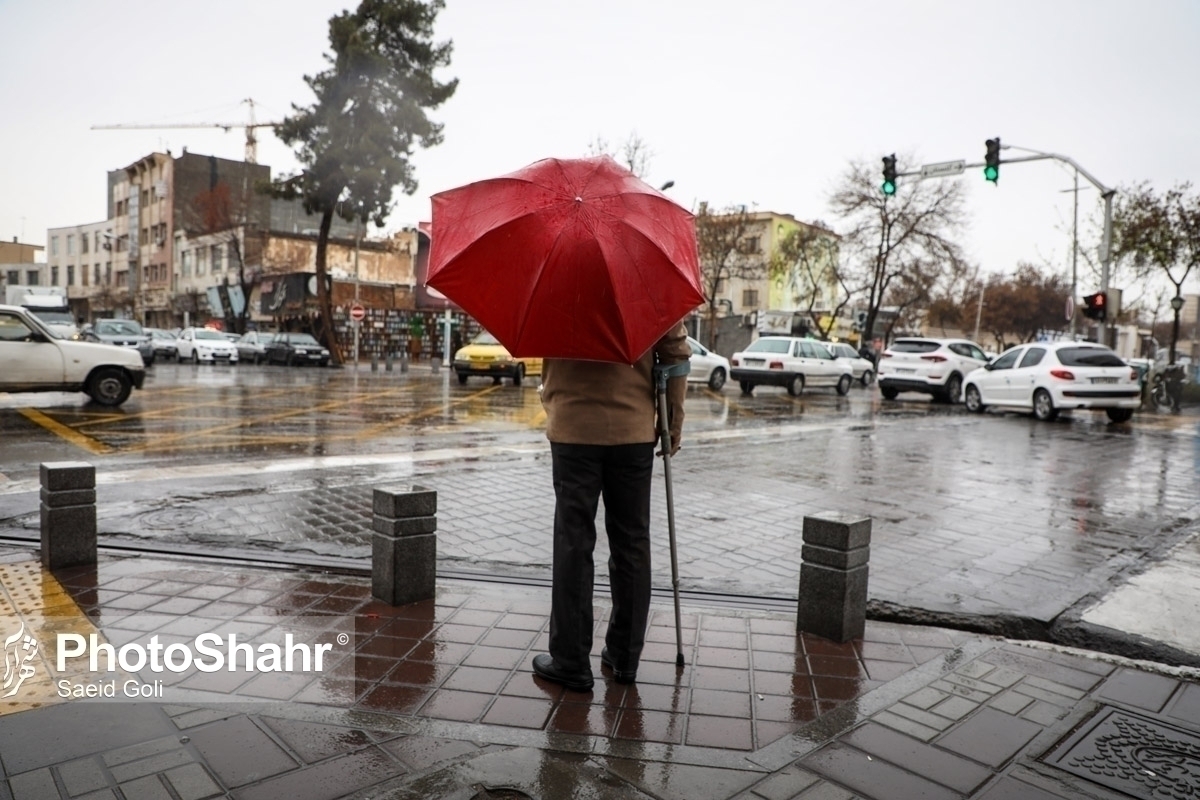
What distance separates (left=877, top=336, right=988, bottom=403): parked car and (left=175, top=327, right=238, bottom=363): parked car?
Answer: 87.5 ft

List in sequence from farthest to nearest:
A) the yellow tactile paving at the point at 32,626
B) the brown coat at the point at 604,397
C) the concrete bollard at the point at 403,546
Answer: the concrete bollard at the point at 403,546, the brown coat at the point at 604,397, the yellow tactile paving at the point at 32,626

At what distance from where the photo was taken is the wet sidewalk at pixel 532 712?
2.74 m

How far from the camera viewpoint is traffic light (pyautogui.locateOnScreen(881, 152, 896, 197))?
19.6m

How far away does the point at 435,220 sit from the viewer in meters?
3.26

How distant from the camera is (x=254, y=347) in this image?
3766 centimetres

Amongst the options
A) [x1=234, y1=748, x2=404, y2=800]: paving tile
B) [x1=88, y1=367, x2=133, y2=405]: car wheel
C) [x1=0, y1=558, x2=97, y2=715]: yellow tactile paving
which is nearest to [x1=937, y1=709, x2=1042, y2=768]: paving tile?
[x1=234, y1=748, x2=404, y2=800]: paving tile

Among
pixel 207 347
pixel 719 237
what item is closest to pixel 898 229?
pixel 719 237

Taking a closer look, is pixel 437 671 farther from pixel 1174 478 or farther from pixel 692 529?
pixel 1174 478

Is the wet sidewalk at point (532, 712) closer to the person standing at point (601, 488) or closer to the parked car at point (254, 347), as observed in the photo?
the person standing at point (601, 488)

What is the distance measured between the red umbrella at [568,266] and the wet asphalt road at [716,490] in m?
2.47

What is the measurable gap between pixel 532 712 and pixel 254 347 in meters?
37.8

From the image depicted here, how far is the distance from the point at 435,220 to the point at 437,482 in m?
5.30

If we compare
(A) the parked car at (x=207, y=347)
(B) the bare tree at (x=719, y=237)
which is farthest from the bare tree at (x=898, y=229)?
(A) the parked car at (x=207, y=347)

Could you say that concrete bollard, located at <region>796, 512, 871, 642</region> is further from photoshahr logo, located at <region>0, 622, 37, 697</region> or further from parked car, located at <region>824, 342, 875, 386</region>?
parked car, located at <region>824, 342, 875, 386</region>
